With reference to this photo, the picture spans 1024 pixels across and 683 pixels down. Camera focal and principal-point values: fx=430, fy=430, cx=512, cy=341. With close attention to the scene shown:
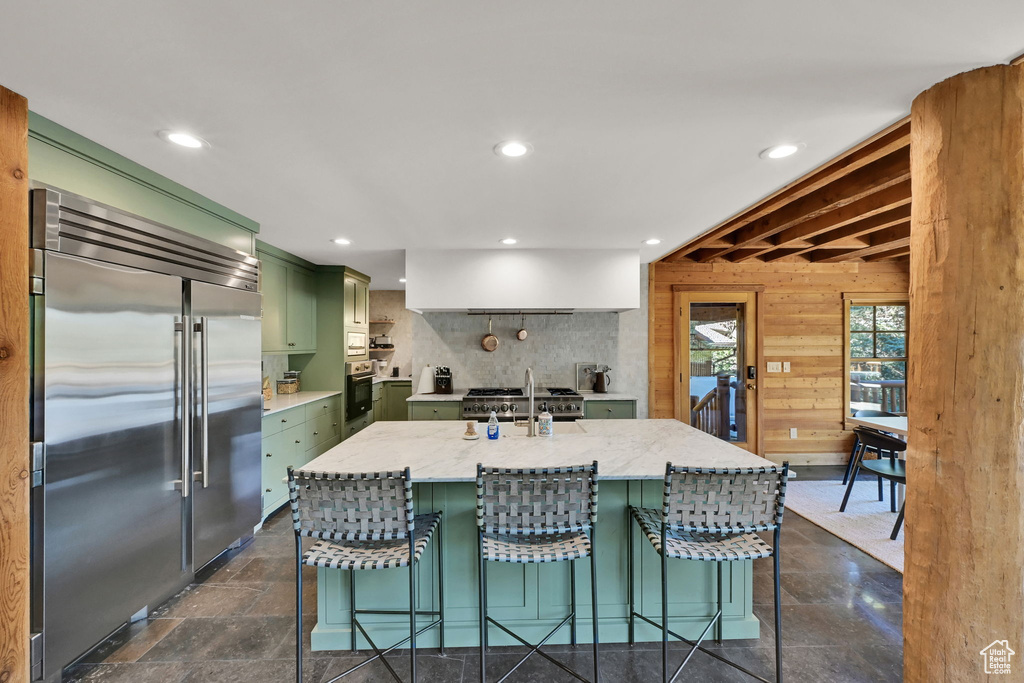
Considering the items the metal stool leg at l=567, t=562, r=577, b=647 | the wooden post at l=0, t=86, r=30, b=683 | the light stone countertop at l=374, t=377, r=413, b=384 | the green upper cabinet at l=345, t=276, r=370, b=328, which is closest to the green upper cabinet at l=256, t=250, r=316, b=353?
the green upper cabinet at l=345, t=276, r=370, b=328

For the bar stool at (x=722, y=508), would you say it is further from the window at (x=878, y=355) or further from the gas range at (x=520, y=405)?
the window at (x=878, y=355)

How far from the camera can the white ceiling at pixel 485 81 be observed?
115 cm

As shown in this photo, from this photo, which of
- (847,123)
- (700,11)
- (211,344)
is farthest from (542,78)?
(211,344)

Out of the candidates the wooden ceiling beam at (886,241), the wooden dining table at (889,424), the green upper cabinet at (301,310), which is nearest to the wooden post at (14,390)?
the green upper cabinet at (301,310)

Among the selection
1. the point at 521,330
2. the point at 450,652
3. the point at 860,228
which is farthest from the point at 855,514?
the point at 450,652

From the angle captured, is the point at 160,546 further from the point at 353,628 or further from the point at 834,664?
the point at 834,664

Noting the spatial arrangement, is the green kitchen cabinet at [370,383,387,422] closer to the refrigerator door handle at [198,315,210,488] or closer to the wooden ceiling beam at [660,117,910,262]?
the refrigerator door handle at [198,315,210,488]

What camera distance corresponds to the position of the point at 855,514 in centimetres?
360

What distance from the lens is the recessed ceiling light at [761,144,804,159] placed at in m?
1.93

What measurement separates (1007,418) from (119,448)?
341 cm

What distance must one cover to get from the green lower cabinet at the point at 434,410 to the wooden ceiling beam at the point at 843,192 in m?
3.20

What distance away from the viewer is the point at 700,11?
1.13 m

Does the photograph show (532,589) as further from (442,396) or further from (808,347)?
(808,347)

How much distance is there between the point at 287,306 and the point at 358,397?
1453mm
